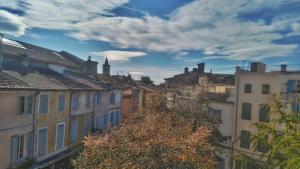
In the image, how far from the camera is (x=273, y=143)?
41.8 ft

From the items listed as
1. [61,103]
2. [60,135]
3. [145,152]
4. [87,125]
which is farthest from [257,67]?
[145,152]

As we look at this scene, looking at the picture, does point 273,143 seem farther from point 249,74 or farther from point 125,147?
point 249,74

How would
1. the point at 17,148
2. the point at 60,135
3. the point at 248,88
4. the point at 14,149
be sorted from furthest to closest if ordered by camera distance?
1. the point at 248,88
2. the point at 60,135
3. the point at 17,148
4. the point at 14,149

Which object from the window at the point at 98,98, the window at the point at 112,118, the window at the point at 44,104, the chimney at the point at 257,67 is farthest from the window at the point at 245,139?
the window at the point at 44,104

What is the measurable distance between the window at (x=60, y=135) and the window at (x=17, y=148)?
4.51 m

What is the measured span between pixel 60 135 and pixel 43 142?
2.64 m

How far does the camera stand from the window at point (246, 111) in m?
31.5

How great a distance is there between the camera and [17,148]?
19.8 meters

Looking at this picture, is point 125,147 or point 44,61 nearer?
point 125,147

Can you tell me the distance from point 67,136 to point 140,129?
49.5 feet

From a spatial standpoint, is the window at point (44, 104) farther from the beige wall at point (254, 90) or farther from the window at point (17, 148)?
the beige wall at point (254, 90)

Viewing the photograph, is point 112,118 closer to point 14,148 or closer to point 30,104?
point 30,104

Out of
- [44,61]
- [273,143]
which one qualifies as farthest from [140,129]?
[44,61]

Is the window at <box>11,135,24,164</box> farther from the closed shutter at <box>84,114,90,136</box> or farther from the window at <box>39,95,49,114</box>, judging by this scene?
the closed shutter at <box>84,114,90,136</box>
